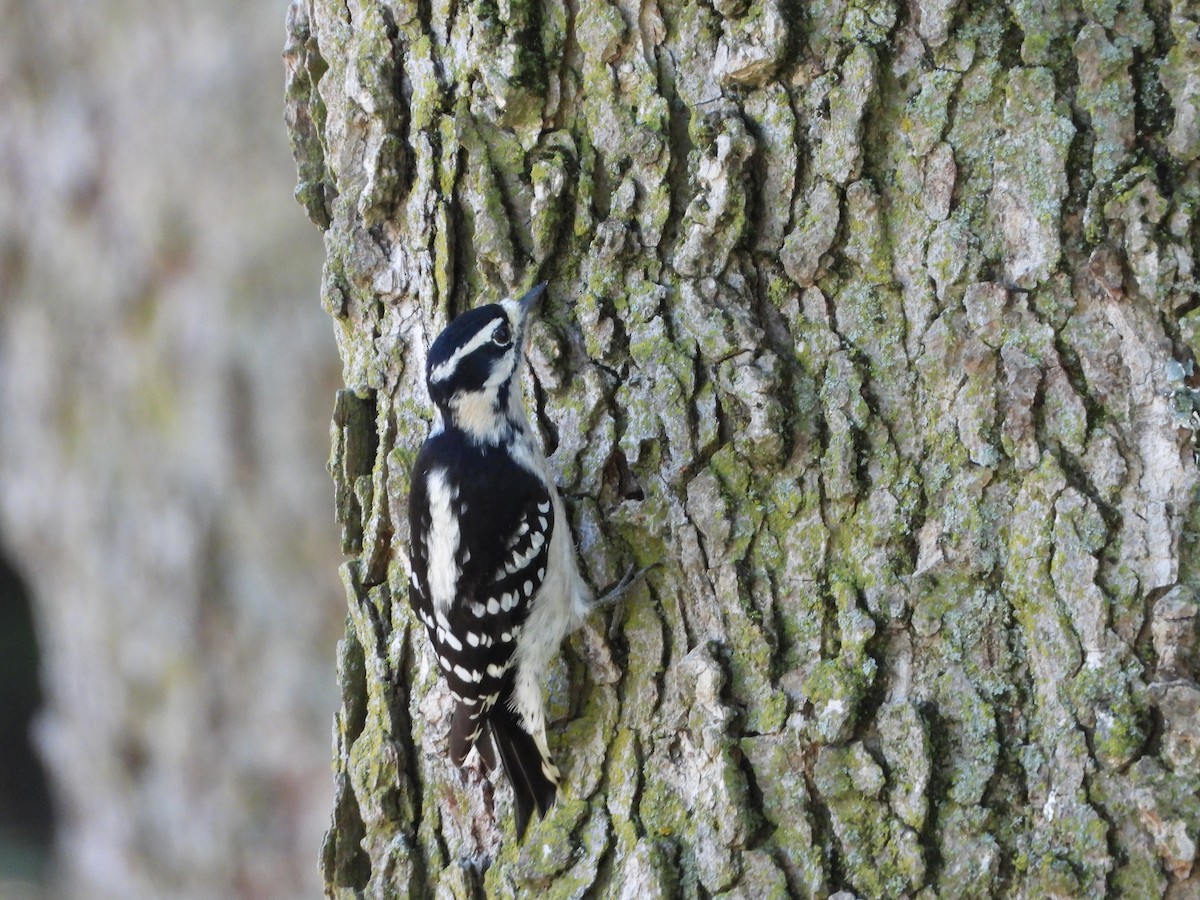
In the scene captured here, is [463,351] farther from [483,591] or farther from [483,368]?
[483,591]

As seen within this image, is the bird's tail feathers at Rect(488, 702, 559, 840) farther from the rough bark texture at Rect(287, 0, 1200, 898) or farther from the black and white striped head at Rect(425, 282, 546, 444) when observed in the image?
the black and white striped head at Rect(425, 282, 546, 444)

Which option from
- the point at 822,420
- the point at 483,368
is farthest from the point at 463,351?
the point at 822,420

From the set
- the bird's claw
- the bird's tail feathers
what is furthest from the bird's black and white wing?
the bird's claw

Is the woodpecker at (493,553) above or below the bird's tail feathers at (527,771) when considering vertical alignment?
above

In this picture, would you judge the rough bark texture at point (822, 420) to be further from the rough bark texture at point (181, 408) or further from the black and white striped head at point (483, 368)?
the rough bark texture at point (181, 408)

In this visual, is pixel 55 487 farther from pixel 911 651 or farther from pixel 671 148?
pixel 911 651

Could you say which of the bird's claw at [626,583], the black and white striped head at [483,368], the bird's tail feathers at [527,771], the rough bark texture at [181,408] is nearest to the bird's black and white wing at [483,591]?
the bird's tail feathers at [527,771]
